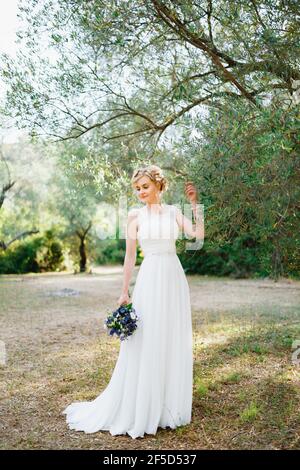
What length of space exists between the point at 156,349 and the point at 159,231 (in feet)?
3.42

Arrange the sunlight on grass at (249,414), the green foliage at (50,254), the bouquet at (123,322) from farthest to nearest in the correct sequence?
1. the green foliage at (50,254)
2. the sunlight on grass at (249,414)
3. the bouquet at (123,322)

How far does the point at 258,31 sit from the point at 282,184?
8.38 feet

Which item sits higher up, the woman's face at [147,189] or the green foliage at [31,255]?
the woman's face at [147,189]

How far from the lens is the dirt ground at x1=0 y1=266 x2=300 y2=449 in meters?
4.34

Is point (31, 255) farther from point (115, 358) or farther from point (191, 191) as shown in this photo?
point (191, 191)

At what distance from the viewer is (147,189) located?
4461 mm

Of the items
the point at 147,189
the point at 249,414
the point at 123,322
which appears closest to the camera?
the point at 123,322

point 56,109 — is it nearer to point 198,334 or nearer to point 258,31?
point 258,31

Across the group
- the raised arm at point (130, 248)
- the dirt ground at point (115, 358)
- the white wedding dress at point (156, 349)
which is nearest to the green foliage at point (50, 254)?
the dirt ground at point (115, 358)

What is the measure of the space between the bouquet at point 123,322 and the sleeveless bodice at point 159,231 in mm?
551

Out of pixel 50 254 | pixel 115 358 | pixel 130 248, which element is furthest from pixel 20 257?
pixel 130 248

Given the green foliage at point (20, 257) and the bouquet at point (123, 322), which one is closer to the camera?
the bouquet at point (123, 322)

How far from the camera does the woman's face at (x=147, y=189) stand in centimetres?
445

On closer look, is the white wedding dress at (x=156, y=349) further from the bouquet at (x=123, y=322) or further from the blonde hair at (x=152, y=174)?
the blonde hair at (x=152, y=174)
